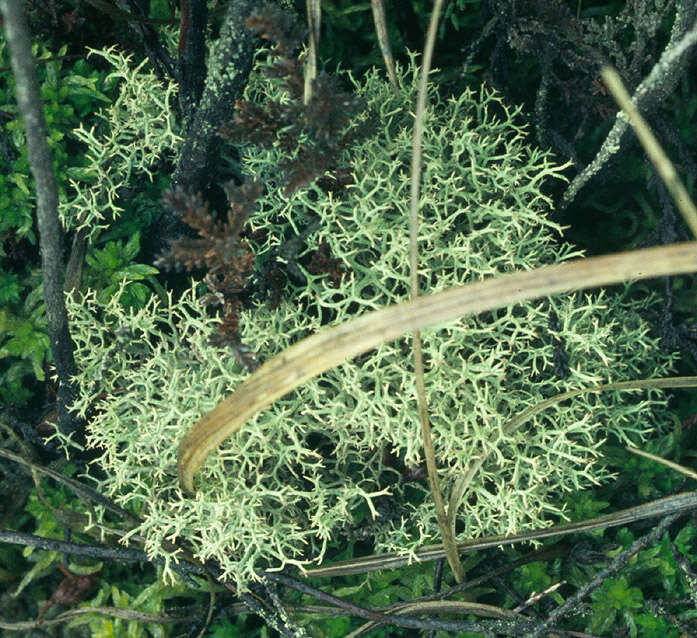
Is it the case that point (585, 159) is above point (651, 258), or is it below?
above

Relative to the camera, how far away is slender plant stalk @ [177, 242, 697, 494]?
1086 mm

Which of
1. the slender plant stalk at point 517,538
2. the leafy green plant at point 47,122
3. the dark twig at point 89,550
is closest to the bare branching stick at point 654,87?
the slender plant stalk at point 517,538

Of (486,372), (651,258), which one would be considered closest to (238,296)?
(486,372)

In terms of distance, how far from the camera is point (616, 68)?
66.4 inches

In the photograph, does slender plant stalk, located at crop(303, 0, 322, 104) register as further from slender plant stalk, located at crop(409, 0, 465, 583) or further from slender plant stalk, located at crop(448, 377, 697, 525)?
slender plant stalk, located at crop(448, 377, 697, 525)

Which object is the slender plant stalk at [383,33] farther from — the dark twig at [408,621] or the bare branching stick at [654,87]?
the dark twig at [408,621]

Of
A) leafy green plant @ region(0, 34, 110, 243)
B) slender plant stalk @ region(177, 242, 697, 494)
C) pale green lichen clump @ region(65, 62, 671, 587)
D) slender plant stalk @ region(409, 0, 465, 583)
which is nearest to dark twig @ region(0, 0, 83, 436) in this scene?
pale green lichen clump @ region(65, 62, 671, 587)

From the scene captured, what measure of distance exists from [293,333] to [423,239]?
399mm

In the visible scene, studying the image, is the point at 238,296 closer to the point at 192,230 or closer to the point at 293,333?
the point at 293,333

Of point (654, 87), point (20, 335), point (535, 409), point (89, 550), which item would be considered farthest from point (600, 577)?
point (20, 335)

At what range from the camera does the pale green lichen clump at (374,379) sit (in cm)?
159

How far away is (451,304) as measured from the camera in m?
1.13

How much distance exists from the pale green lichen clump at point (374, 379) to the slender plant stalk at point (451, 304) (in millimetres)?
323

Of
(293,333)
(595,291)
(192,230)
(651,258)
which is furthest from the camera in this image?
(595,291)
